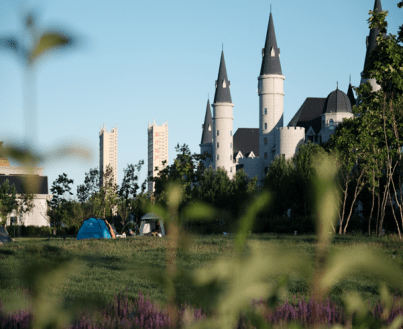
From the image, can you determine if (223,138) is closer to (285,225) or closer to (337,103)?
(337,103)

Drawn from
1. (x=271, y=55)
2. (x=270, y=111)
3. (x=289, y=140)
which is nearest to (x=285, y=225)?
(x=289, y=140)

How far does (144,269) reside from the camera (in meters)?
1.07

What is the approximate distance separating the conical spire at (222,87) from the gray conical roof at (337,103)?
24.9m

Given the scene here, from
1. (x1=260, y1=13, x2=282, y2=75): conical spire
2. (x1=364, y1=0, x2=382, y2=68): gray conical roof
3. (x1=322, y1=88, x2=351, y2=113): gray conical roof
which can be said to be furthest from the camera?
(x1=260, y1=13, x2=282, y2=75): conical spire

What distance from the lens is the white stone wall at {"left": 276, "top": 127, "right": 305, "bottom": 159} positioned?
8506 cm

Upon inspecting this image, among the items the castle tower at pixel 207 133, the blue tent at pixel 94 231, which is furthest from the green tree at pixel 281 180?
the castle tower at pixel 207 133

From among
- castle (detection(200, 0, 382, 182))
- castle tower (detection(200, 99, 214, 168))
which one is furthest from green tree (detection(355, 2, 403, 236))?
castle tower (detection(200, 99, 214, 168))

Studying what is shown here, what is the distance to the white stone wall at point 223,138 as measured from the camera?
10212 centimetres

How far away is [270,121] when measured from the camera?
306 feet

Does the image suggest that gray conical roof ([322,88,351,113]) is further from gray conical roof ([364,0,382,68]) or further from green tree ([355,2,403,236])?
green tree ([355,2,403,236])

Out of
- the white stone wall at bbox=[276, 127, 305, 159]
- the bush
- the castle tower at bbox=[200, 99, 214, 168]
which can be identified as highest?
the castle tower at bbox=[200, 99, 214, 168]

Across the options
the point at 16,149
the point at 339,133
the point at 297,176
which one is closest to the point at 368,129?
the point at 339,133

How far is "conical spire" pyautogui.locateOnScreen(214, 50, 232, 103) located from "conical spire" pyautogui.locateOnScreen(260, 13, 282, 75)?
1143 centimetres

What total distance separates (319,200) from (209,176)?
6282 cm
